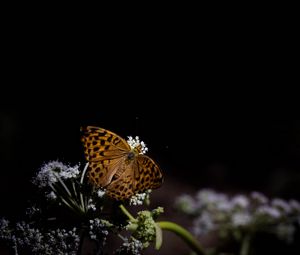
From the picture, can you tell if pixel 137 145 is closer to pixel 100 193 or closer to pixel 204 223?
pixel 100 193

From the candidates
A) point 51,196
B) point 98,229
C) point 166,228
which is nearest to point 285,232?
point 166,228

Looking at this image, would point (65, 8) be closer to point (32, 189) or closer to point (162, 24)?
point (162, 24)

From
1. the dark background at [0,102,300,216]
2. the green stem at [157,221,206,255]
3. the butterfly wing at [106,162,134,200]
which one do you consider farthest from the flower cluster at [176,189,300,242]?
the dark background at [0,102,300,216]

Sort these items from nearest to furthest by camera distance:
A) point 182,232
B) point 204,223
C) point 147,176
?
point 147,176 < point 182,232 < point 204,223

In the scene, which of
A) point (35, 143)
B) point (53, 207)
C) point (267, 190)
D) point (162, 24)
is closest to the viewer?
point (53, 207)

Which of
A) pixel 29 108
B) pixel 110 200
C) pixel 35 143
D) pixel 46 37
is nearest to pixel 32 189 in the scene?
pixel 110 200

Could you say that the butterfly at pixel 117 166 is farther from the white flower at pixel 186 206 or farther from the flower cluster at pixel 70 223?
the white flower at pixel 186 206

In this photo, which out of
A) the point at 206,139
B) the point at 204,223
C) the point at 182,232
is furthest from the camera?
the point at 206,139
